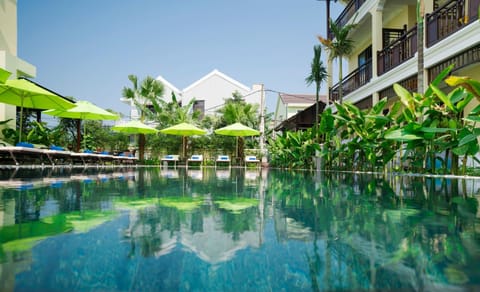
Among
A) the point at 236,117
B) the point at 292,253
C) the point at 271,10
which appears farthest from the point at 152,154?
the point at 292,253

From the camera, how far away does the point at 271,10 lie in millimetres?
20922

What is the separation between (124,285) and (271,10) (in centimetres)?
2151

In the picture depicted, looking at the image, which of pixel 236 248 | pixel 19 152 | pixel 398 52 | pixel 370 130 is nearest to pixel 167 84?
pixel 19 152

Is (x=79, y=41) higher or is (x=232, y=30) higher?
(x=232, y=30)

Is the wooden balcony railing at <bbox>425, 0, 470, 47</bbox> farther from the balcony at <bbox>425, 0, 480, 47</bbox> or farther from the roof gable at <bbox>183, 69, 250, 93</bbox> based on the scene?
the roof gable at <bbox>183, 69, 250, 93</bbox>

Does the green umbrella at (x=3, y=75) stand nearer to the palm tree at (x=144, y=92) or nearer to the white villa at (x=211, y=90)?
the palm tree at (x=144, y=92)

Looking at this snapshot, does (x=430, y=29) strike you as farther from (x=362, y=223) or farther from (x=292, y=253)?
(x=292, y=253)

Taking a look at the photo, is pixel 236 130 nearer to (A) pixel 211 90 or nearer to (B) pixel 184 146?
(B) pixel 184 146

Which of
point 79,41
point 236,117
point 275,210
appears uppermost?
point 79,41

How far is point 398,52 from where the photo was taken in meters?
13.5

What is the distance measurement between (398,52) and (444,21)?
8.20 feet

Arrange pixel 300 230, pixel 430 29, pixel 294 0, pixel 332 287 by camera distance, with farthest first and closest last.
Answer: pixel 294 0 → pixel 430 29 → pixel 300 230 → pixel 332 287

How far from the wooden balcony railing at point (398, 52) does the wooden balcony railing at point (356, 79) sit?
1494mm

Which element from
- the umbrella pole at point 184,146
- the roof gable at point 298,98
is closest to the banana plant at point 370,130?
the umbrella pole at point 184,146
